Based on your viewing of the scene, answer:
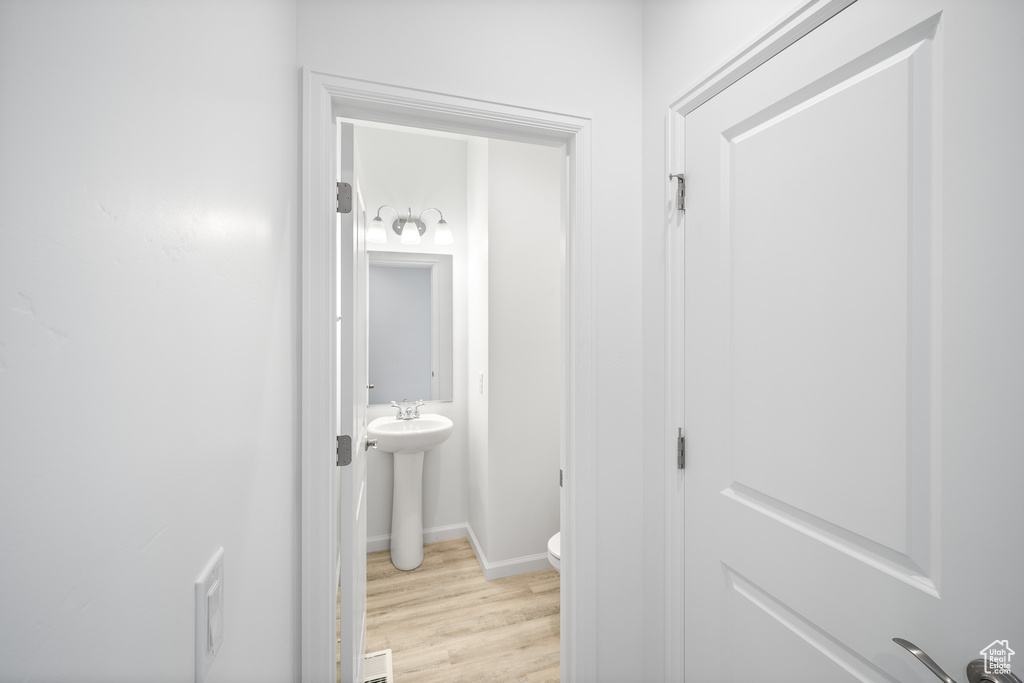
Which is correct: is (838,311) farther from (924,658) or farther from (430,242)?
(430,242)

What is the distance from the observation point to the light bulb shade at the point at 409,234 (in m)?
2.77

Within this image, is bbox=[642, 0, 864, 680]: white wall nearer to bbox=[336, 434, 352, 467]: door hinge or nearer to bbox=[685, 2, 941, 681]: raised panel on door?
bbox=[685, 2, 941, 681]: raised panel on door

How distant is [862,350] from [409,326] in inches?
98.2

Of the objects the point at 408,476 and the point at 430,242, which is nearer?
the point at 408,476

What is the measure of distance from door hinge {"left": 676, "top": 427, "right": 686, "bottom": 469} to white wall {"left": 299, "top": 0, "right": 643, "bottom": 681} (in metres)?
0.16

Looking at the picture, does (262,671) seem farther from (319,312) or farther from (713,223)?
(713,223)

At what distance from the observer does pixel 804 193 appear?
91 centimetres

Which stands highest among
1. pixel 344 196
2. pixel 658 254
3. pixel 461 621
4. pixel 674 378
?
pixel 344 196

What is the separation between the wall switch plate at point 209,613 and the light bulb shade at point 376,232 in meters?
2.35

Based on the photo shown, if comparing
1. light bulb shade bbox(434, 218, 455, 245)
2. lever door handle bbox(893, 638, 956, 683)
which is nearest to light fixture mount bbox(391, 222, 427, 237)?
light bulb shade bbox(434, 218, 455, 245)

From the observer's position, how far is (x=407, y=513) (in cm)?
263

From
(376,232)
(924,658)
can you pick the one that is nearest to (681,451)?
(924,658)

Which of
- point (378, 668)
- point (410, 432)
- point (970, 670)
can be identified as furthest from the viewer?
point (410, 432)

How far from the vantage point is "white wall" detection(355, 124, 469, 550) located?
2.81m
